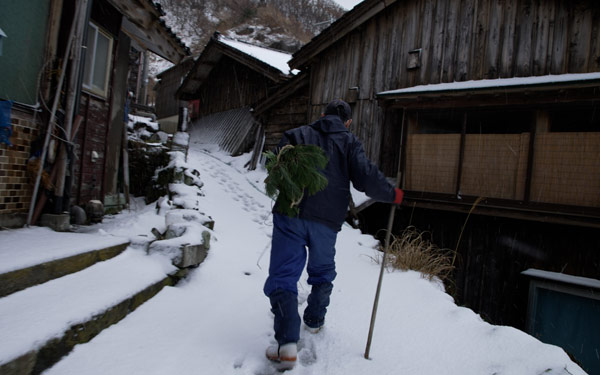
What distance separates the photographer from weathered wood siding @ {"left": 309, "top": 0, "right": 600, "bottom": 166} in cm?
615

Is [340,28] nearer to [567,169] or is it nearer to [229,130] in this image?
[567,169]

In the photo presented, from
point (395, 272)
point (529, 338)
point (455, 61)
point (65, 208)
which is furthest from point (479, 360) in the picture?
point (455, 61)

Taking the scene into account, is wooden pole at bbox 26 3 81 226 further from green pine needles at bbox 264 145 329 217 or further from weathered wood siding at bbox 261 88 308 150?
weathered wood siding at bbox 261 88 308 150

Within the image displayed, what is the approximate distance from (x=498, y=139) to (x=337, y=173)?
5081 millimetres

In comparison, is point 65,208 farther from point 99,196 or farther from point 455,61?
point 455,61

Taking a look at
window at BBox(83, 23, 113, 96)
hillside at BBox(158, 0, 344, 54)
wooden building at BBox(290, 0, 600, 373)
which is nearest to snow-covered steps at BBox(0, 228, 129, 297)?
window at BBox(83, 23, 113, 96)

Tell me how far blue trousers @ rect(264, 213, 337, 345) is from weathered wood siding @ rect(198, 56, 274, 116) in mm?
11840

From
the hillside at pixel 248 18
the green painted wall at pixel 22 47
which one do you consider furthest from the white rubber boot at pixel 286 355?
the hillside at pixel 248 18

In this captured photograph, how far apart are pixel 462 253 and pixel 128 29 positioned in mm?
7856

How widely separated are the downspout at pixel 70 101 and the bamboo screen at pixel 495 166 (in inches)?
256

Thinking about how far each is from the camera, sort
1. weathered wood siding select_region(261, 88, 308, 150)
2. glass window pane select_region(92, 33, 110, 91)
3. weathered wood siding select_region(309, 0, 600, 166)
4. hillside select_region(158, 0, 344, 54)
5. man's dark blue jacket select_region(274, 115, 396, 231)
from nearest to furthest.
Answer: man's dark blue jacket select_region(274, 115, 396, 231), glass window pane select_region(92, 33, 110, 91), weathered wood siding select_region(309, 0, 600, 166), weathered wood siding select_region(261, 88, 308, 150), hillside select_region(158, 0, 344, 54)

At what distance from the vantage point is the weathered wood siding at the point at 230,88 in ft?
46.1

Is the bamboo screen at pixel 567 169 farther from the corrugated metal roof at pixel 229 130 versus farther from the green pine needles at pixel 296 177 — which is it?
the corrugated metal roof at pixel 229 130

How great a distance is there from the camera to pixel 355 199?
25.6ft
